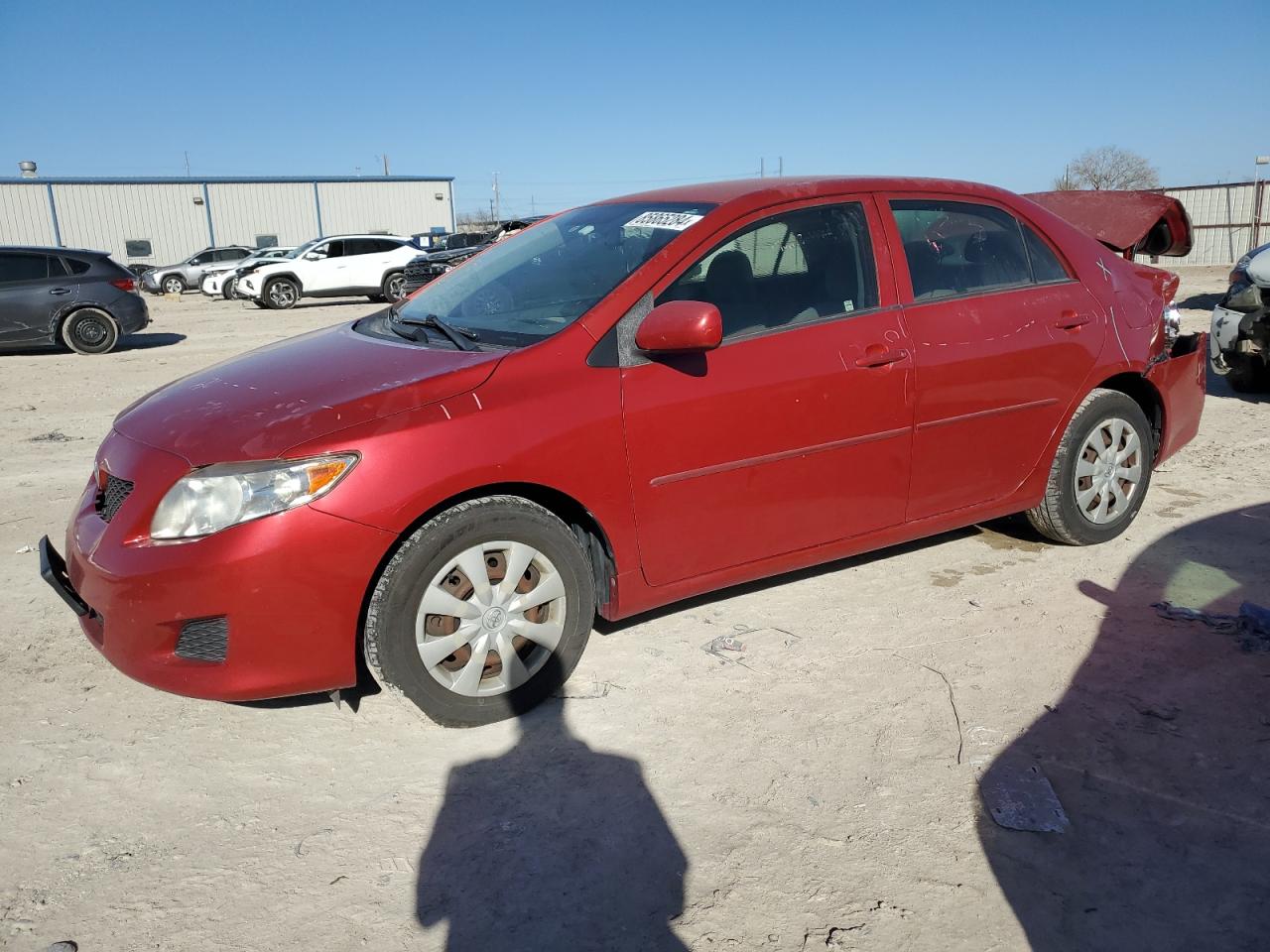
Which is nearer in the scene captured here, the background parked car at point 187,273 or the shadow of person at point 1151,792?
the shadow of person at point 1151,792

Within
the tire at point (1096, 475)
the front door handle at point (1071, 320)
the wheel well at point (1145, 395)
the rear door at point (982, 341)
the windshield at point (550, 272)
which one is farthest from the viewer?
the wheel well at point (1145, 395)

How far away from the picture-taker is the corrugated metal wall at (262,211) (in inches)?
1763

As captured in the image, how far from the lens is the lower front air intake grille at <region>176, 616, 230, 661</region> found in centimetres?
285

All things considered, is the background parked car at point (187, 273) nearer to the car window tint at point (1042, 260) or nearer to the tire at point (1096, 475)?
the car window tint at point (1042, 260)

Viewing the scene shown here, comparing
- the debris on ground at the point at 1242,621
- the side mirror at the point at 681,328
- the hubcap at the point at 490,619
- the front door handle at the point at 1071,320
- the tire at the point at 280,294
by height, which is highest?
the tire at the point at 280,294

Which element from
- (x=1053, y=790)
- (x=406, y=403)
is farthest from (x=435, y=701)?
(x=1053, y=790)

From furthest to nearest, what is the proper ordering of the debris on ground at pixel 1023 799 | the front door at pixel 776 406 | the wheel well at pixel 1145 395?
the wheel well at pixel 1145 395, the front door at pixel 776 406, the debris on ground at pixel 1023 799

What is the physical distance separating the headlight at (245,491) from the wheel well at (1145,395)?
3544 mm

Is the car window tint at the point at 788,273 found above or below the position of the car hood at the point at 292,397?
above

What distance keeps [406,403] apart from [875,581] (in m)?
2.38

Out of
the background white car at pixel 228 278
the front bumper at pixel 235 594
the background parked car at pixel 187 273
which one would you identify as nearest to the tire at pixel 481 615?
the front bumper at pixel 235 594

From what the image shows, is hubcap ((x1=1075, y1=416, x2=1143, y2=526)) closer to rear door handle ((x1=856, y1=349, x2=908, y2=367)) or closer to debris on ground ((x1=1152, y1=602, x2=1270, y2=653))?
debris on ground ((x1=1152, y1=602, x2=1270, y2=653))

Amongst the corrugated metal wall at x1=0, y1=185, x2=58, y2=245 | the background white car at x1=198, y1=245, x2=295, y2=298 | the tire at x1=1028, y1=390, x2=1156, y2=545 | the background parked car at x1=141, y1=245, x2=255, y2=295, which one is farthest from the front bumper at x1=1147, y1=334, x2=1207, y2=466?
the corrugated metal wall at x1=0, y1=185, x2=58, y2=245

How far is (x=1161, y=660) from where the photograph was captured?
357cm
